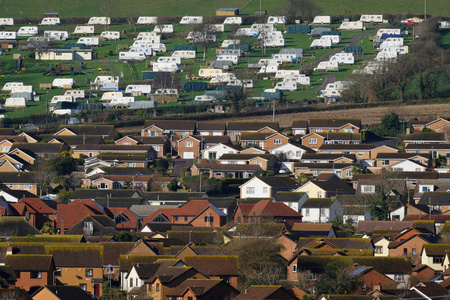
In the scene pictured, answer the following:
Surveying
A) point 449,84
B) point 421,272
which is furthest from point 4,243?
point 449,84

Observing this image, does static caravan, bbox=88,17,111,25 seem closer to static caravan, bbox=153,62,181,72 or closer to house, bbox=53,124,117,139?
static caravan, bbox=153,62,181,72

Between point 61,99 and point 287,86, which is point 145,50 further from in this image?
point 287,86

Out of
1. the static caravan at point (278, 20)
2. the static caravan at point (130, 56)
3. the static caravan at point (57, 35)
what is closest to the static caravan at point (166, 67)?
the static caravan at point (130, 56)

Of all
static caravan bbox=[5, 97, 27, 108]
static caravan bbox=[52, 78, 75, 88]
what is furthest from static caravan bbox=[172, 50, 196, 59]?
static caravan bbox=[5, 97, 27, 108]

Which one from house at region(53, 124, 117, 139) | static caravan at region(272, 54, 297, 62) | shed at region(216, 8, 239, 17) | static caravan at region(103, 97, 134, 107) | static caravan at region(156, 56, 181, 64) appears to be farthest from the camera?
shed at region(216, 8, 239, 17)

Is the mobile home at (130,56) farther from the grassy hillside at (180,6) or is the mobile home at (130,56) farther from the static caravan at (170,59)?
the grassy hillside at (180,6)
